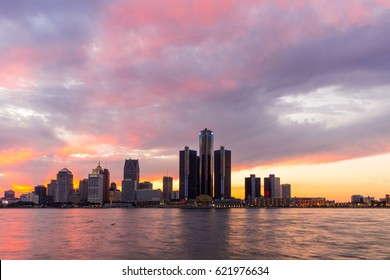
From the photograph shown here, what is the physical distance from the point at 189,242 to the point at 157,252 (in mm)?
14659

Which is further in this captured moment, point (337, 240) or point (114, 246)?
point (337, 240)

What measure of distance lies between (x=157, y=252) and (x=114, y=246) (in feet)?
39.3
